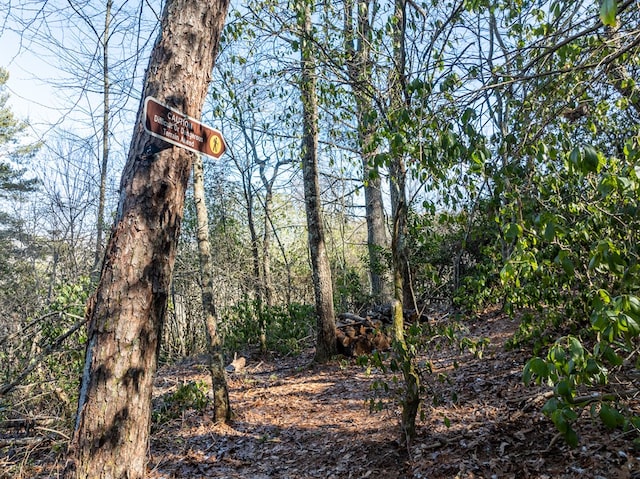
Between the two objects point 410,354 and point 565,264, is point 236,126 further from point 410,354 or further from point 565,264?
point 565,264

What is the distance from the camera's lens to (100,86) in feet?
10.7

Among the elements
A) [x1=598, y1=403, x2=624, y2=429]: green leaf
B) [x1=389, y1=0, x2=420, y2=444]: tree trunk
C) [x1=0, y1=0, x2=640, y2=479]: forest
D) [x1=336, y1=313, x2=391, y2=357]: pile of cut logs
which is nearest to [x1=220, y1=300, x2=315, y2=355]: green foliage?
[x1=0, y1=0, x2=640, y2=479]: forest

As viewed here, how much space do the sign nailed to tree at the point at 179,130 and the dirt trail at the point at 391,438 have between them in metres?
2.67

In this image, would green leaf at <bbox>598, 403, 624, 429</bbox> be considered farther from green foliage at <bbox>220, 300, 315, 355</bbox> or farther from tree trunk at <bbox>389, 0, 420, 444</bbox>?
green foliage at <bbox>220, 300, 315, 355</bbox>

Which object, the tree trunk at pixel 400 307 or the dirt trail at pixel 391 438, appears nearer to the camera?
the dirt trail at pixel 391 438

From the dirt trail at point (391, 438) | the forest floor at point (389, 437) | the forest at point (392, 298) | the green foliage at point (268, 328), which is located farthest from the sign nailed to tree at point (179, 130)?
the green foliage at point (268, 328)

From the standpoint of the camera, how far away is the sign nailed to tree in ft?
6.82

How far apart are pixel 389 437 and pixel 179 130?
3316 mm

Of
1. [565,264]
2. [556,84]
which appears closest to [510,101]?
[556,84]

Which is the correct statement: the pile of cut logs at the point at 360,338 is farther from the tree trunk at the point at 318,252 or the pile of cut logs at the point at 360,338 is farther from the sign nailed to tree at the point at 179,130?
the sign nailed to tree at the point at 179,130

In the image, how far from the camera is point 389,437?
3.92m

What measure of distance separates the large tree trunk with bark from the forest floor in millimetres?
1076

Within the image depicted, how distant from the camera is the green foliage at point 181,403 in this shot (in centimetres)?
507

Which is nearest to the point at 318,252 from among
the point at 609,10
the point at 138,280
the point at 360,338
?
the point at 360,338
